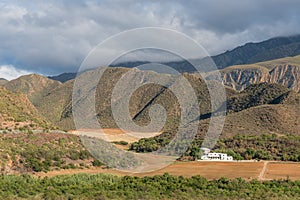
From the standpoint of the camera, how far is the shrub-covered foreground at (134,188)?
41906 mm

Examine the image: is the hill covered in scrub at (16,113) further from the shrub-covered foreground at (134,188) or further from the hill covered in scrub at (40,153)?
the shrub-covered foreground at (134,188)

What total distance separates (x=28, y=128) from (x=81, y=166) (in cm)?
1266

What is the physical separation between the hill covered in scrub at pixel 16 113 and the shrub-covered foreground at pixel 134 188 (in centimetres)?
1975

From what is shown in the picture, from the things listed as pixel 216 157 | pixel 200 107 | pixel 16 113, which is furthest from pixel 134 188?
pixel 200 107

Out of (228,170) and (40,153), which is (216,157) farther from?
(40,153)

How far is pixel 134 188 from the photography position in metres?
45.1

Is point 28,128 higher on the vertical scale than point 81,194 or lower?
higher

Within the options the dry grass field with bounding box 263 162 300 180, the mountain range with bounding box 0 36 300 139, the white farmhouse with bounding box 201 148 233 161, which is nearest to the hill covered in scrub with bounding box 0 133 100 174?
the mountain range with bounding box 0 36 300 139

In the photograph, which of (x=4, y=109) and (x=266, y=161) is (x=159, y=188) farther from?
(x=266, y=161)

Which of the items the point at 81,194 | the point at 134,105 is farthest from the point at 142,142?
→ the point at 134,105

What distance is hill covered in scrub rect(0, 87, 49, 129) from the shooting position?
6881cm

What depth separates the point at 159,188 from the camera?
45.9 meters

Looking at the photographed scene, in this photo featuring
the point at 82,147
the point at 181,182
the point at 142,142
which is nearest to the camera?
the point at 181,182

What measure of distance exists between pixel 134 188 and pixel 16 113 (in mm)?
33654
